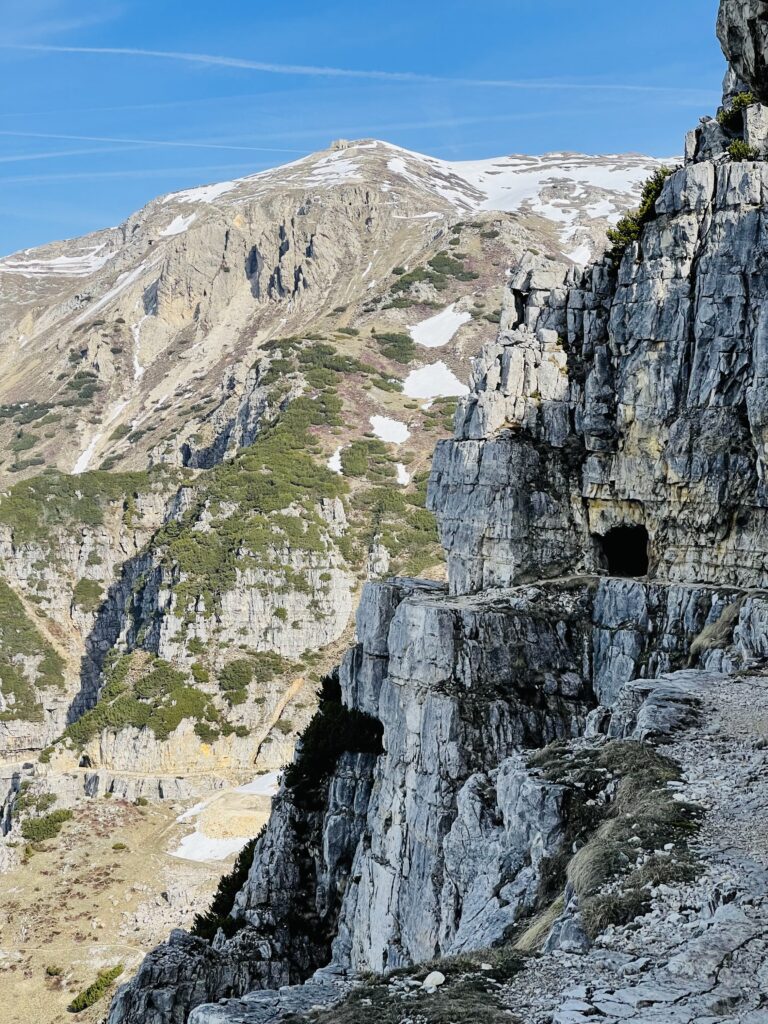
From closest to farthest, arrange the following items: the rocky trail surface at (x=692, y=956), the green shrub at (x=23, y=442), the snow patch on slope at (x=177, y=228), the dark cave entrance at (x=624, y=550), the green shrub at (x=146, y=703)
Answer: the rocky trail surface at (x=692, y=956), the dark cave entrance at (x=624, y=550), the green shrub at (x=146, y=703), the green shrub at (x=23, y=442), the snow patch on slope at (x=177, y=228)

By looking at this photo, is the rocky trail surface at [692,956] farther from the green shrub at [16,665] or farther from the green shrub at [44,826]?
the green shrub at [16,665]

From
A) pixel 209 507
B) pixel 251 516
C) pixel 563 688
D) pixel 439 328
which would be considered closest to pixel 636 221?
pixel 563 688

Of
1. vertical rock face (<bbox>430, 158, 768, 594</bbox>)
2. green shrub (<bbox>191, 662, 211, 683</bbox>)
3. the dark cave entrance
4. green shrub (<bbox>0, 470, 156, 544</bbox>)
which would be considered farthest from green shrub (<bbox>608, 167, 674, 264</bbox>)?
green shrub (<bbox>0, 470, 156, 544</bbox>)

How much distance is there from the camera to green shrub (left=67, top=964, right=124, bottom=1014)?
1635 inches

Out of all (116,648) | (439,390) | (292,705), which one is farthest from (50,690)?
(439,390)

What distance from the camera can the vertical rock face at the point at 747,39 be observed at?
30844mm

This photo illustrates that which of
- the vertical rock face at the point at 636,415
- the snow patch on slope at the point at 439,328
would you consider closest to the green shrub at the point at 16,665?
the snow patch on slope at the point at 439,328

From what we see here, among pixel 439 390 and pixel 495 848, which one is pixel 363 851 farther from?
pixel 439 390

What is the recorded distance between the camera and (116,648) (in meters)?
87.5

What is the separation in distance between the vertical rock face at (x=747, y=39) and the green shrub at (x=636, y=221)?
3.75m

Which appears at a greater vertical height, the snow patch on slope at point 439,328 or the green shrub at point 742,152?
the snow patch on slope at point 439,328

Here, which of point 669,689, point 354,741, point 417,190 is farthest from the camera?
point 417,190

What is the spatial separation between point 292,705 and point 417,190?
5008 inches

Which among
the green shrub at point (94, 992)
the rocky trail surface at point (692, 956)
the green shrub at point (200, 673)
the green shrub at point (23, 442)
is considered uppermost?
the green shrub at point (23, 442)
